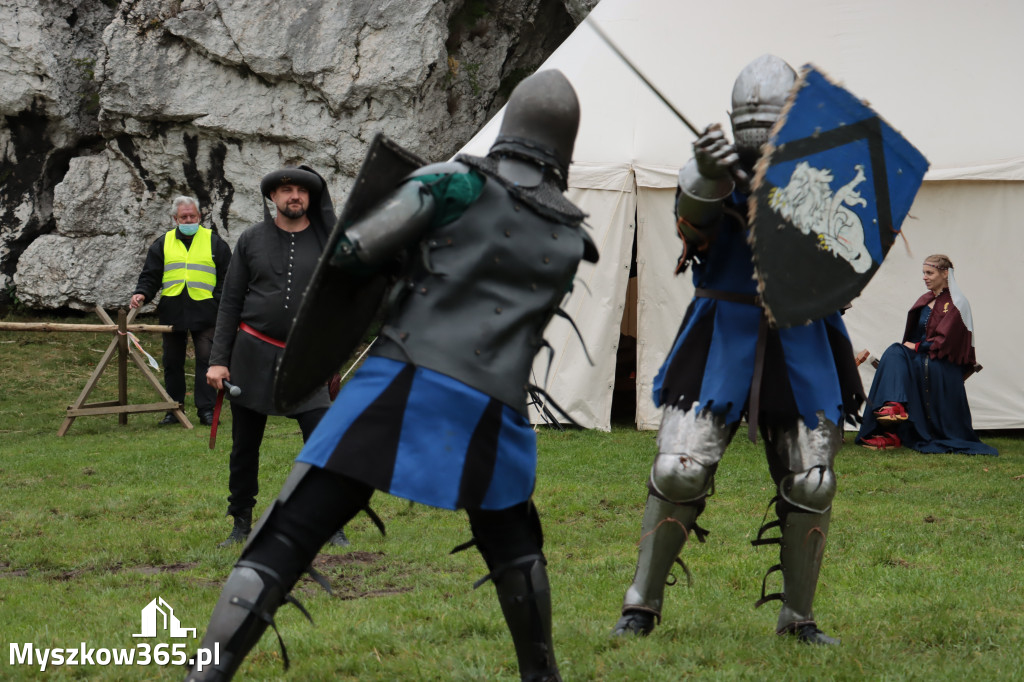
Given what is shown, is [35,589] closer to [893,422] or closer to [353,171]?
[893,422]

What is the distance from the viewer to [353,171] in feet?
41.9

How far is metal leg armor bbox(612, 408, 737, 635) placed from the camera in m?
3.13

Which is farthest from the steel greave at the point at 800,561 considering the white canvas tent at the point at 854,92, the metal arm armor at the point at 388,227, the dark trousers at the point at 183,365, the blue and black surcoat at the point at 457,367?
the dark trousers at the point at 183,365

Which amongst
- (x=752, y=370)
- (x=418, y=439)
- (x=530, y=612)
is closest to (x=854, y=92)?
(x=752, y=370)

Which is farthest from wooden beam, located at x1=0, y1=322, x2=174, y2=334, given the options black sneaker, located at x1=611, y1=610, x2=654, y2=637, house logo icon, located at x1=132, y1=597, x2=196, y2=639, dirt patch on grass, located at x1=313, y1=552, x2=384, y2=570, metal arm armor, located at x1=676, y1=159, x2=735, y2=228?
metal arm armor, located at x1=676, y1=159, x2=735, y2=228

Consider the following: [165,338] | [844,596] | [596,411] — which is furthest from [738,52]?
[844,596]

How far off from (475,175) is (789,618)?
5.74 feet

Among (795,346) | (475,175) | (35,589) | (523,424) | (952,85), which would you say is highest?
(952,85)

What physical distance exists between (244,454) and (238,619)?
8.11ft

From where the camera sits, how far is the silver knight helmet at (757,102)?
119 inches

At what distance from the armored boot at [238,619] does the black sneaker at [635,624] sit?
128 centimetres

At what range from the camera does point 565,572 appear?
14.0 ft

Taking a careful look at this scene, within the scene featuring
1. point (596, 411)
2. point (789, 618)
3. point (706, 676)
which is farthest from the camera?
point (596, 411)

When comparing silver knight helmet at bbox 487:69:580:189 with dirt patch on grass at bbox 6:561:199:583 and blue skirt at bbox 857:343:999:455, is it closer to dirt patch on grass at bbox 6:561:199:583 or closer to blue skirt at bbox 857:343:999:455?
dirt patch on grass at bbox 6:561:199:583
